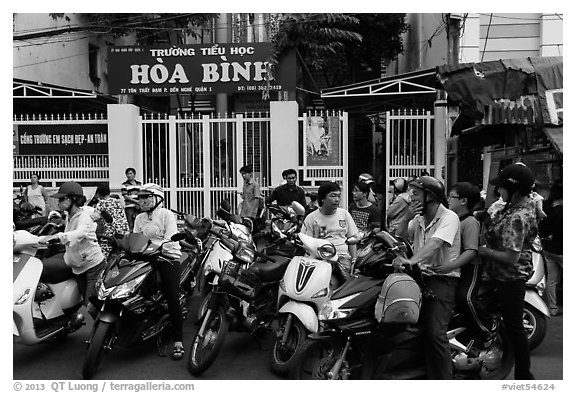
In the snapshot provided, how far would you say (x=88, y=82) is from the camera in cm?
1558

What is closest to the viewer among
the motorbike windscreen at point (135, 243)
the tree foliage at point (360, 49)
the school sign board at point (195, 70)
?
the motorbike windscreen at point (135, 243)

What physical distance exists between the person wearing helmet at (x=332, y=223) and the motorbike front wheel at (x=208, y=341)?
3.45 feet

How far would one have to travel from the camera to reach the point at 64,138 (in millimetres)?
9898

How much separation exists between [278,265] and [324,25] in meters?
9.36

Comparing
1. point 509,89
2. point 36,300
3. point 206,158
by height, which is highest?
point 509,89

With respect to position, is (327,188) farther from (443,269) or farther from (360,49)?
(360,49)

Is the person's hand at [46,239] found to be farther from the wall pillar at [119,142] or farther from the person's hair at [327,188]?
the wall pillar at [119,142]

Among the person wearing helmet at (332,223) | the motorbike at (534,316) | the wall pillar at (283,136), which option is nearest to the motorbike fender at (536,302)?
the motorbike at (534,316)

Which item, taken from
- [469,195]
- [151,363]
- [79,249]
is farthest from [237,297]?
[469,195]

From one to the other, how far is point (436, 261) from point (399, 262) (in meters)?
0.36

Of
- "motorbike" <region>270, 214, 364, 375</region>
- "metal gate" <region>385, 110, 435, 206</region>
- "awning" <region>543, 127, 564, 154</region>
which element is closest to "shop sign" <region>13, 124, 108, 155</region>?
"metal gate" <region>385, 110, 435, 206</region>

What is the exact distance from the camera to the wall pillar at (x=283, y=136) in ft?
31.1

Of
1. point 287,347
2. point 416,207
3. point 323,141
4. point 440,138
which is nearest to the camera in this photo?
point 416,207

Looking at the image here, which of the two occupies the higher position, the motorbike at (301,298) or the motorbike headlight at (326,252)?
the motorbike headlight at (326,252)
